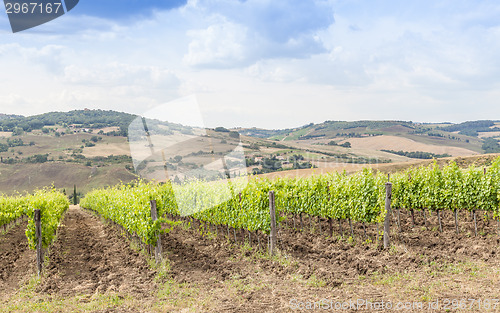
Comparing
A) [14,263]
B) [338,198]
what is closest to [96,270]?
[14,263]

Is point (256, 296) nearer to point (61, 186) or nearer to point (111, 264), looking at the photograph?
point (111, 264)

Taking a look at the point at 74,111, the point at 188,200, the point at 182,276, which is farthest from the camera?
the point at 74,111

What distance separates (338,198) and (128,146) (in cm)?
11020

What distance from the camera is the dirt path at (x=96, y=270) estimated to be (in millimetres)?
8766

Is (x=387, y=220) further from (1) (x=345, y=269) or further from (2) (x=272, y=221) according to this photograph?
(2) (x=272, y=221)

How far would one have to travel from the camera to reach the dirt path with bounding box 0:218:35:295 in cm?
1008

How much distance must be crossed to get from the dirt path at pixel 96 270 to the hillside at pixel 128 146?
49.2 m

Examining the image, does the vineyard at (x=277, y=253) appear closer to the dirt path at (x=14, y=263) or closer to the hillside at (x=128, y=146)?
the dirt path at (x=14, y=263)

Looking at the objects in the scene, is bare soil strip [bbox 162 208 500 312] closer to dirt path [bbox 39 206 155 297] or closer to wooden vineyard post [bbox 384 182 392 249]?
wooden vineyard post [bbox 384 182 392 249]

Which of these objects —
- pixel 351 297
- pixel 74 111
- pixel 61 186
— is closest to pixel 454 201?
pixel 351 297

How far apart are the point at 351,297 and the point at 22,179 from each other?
114 m

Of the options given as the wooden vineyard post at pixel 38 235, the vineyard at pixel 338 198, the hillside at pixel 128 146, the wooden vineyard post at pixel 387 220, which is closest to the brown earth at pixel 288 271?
the wooden vineyard post at pixel 387 220

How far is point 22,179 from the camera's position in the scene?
331 feet

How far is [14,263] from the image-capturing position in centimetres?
1238
